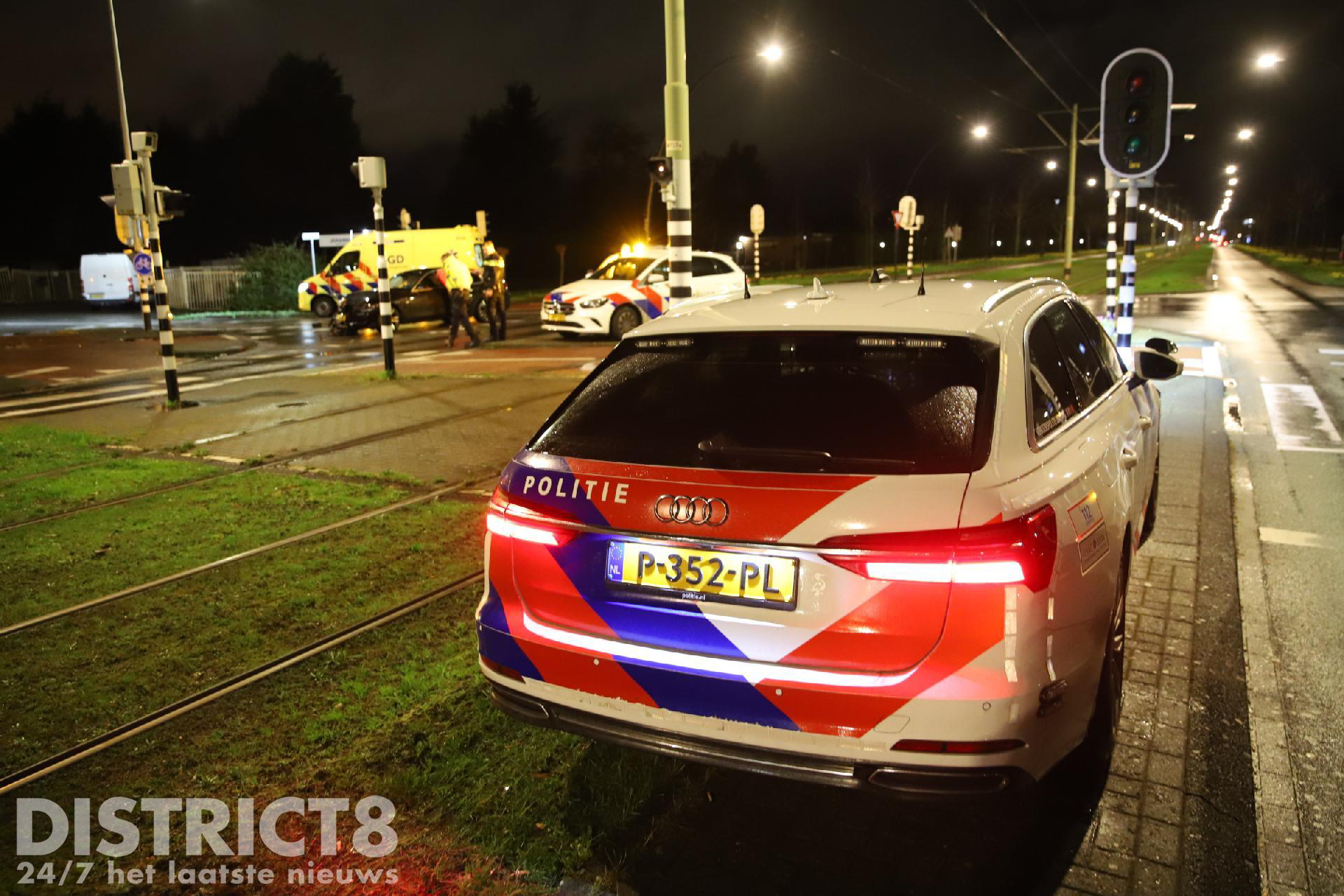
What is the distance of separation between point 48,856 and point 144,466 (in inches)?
250

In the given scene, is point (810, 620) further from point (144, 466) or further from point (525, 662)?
point (144, 466)

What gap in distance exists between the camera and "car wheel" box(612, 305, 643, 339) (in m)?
19.6

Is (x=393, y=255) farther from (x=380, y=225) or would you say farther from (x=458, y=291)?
(x=380, y=225)

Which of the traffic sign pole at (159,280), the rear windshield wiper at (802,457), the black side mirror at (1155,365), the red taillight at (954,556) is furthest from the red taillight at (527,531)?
the traffic sign pole at (159,280)

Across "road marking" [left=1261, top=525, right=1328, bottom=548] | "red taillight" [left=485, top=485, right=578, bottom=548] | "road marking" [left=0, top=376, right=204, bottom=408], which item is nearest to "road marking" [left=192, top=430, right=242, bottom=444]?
"road marking" [left=0, top=376, right=204, bottom=408]

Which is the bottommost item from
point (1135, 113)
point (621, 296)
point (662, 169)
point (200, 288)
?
point (621, 296)

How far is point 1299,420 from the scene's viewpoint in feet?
33.5

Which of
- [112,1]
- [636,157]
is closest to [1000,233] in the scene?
[636,157]

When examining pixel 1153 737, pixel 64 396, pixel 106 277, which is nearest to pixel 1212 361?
pixel 1153 737

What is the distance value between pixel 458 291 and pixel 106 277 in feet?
90.2

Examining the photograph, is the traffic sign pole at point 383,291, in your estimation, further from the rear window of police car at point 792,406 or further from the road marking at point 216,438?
the rear window of police car at point 792,406

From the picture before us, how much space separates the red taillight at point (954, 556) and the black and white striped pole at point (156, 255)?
36.5 feet

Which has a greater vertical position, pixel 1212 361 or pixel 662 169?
pixel 662 169

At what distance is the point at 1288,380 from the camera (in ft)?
42.4
